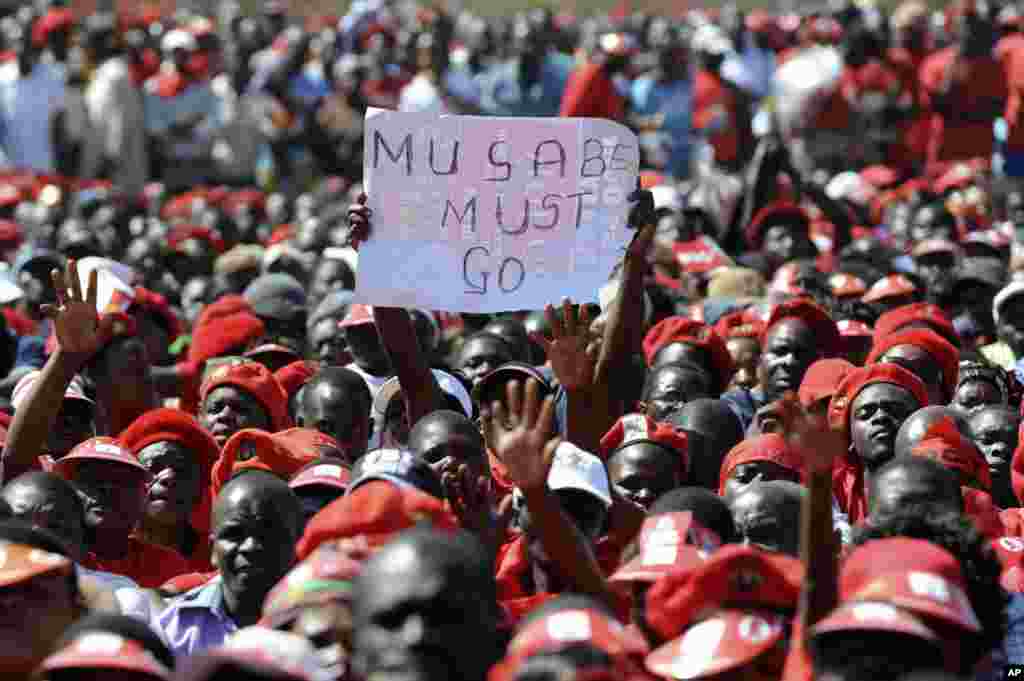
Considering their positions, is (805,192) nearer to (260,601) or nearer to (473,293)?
(473,293)

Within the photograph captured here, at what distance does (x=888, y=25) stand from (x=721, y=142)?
17.2 ft

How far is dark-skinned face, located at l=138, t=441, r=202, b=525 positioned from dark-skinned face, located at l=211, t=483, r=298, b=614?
120cm

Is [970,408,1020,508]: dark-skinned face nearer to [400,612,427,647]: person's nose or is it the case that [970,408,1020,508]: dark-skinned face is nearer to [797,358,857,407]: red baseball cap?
[797,358,857,407]: red baseball cap

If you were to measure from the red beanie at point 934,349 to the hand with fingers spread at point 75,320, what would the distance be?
117 inches

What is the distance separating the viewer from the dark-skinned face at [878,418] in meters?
7.18

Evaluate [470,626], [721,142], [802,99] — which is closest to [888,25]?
[802,99]

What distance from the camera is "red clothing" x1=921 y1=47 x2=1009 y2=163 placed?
55.1 feet

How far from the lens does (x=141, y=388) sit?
8578mm

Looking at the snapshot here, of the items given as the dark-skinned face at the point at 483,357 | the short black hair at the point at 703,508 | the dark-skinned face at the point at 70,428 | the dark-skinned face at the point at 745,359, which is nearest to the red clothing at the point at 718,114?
the dark-skinned face at the point at 745,359

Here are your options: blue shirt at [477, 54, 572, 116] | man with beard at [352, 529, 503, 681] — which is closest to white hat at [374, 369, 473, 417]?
man with beard at [352, 529, 503, 681]

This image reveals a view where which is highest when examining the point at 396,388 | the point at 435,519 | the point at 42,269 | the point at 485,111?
the point at 435,519

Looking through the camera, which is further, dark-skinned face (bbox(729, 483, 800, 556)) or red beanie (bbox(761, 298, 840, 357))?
red beanie (bbox(761, 298, 840, 357))

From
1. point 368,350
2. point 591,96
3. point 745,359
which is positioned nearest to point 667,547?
point 368,350

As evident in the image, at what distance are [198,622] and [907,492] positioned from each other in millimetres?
1839
